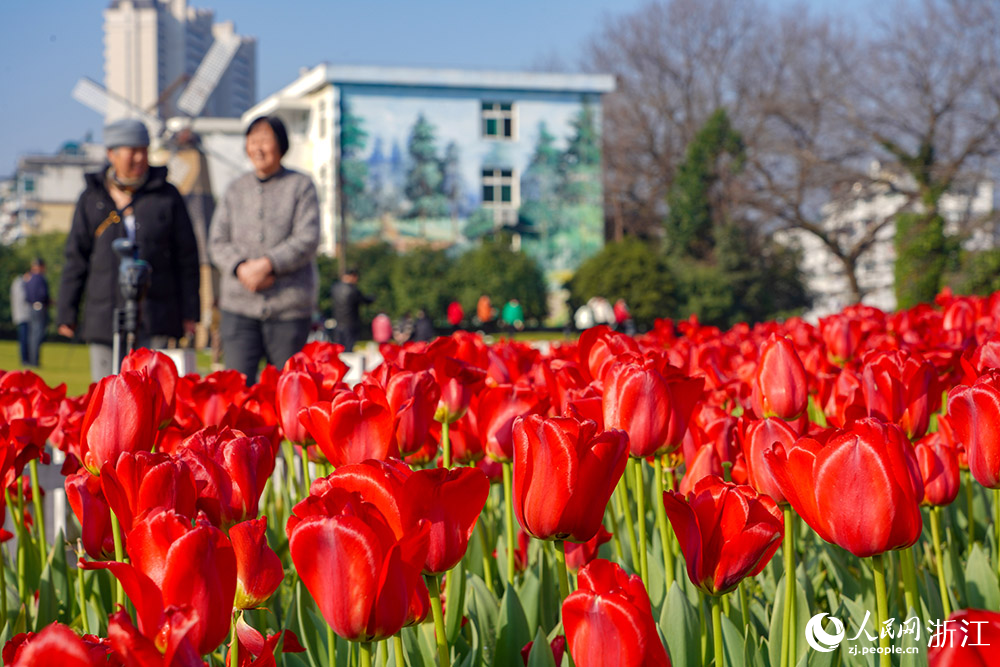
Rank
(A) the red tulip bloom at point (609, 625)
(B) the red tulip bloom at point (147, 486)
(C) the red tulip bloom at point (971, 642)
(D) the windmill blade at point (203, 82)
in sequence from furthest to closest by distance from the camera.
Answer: (D) the windmill blade at point (203, 82) → (B) the red tulip bloom at point (147, 486) → (A) the red tulip bloom at point (609, 625) → (C) the red tulip bloom at point (971, 642)

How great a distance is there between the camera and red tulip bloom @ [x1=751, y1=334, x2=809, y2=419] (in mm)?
2002

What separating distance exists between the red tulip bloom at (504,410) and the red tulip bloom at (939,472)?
0.64 meters

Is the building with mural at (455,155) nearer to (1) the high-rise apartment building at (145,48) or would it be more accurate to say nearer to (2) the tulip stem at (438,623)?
(2) the tulip stem at (438,623)

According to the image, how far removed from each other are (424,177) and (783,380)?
36.6 meters

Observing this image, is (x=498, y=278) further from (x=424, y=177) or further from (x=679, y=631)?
(x=679, y=631)

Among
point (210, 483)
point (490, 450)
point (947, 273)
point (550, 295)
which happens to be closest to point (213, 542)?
point (210, 483)

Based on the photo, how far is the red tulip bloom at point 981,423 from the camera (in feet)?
4.93

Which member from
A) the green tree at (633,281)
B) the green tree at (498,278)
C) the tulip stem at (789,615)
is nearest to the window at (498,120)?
the green tree at (498,278)

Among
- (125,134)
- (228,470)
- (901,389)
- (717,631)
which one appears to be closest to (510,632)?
(717,631)

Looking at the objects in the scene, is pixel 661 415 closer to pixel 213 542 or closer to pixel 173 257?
pixel 213 542

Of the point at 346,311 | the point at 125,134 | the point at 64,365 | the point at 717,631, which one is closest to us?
the point at 717,631

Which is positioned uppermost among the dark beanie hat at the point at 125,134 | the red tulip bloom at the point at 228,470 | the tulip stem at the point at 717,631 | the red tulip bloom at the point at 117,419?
the dark beanie hat at the point at 125,134

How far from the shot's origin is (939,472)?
1826mm

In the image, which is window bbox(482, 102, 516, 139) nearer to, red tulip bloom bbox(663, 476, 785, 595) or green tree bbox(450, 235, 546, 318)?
green tree bbox(450, 235, 546, 318)
